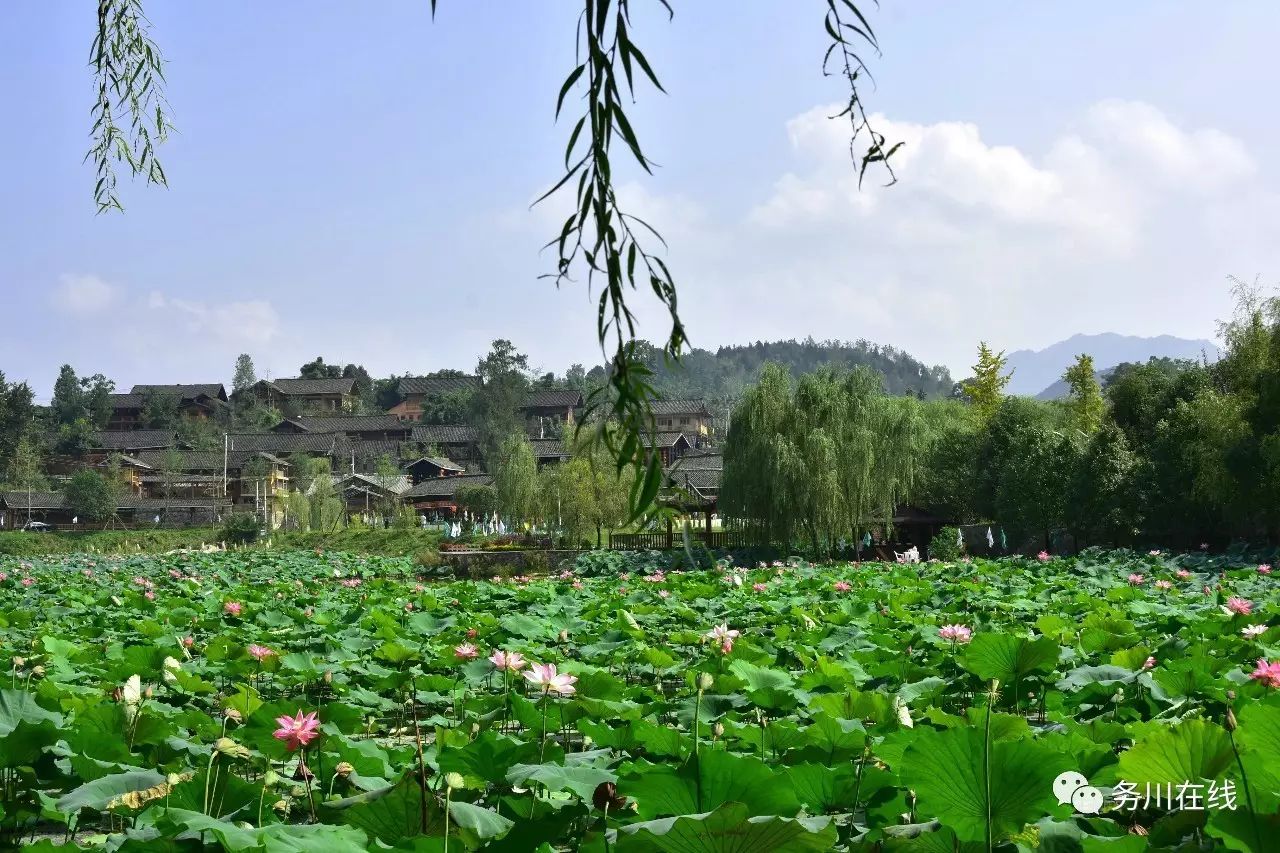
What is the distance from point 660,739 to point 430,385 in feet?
261

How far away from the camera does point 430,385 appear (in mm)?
80312

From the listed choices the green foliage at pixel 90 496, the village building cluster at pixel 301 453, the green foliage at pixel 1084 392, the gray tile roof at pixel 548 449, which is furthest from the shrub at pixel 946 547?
the green foliage at pixel 90 496

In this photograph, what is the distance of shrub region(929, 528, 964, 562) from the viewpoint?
19536mm

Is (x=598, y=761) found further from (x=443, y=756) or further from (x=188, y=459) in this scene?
(x=188, y=459)

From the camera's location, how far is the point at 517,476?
32.9 meters

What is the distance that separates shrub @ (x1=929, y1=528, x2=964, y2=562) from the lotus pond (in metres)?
14.2

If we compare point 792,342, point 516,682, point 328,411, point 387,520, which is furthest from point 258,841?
point 792,342

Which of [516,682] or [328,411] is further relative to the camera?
[328,411]

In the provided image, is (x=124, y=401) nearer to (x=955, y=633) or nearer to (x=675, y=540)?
(x=675, y=540)

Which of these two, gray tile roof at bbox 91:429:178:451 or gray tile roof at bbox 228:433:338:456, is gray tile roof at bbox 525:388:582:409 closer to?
gray tile roof at bbox 228:433:338:456

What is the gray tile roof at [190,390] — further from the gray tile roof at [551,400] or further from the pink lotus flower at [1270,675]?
the pink lotus flower at [1270,675]

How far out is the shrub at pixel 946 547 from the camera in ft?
64.1

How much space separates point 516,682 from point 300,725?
183 centimetres

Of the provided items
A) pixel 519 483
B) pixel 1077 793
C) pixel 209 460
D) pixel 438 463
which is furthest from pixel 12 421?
pixel 1077 793
